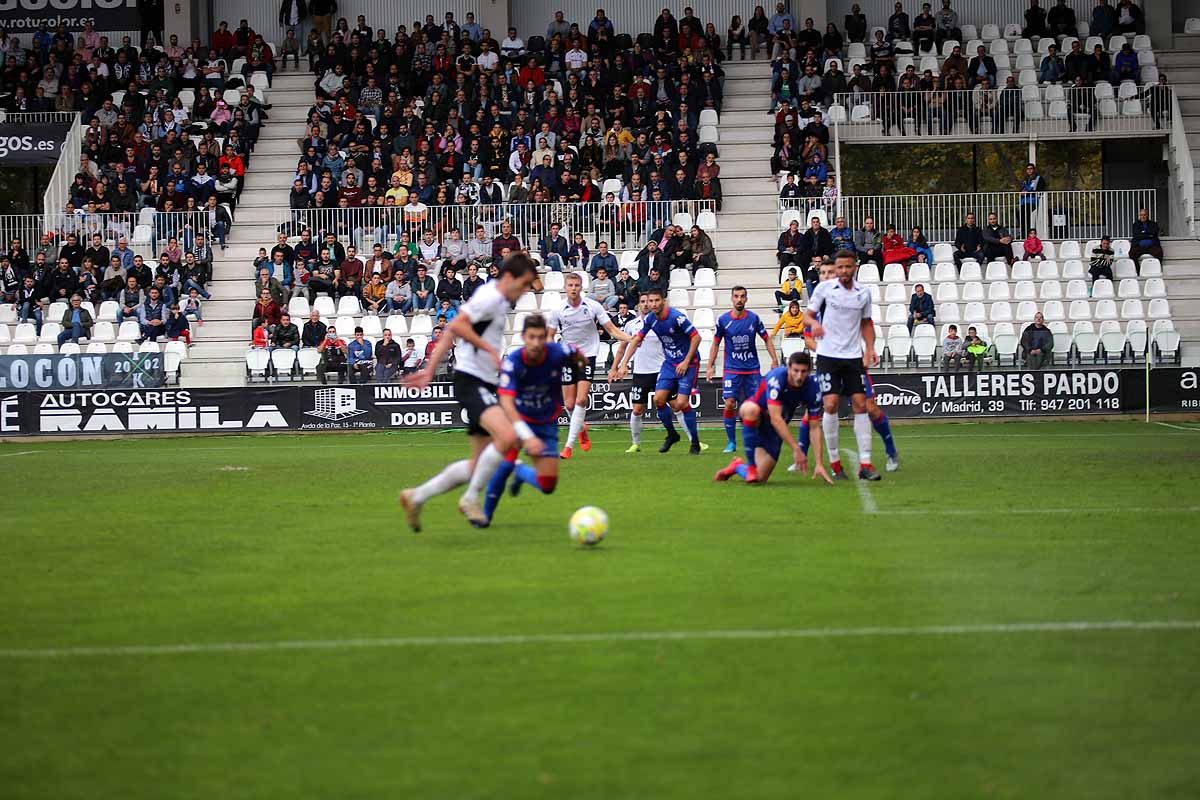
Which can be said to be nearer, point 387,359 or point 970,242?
point 387,359

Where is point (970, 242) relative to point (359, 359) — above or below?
above

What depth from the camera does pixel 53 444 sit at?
2478cm

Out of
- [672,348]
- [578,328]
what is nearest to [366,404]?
[578,328]

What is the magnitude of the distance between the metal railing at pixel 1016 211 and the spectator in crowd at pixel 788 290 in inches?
156

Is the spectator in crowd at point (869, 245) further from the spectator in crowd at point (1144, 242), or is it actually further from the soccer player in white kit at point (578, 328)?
the soccer player in white kit at point (578, 328)

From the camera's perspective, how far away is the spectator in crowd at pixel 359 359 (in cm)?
2703

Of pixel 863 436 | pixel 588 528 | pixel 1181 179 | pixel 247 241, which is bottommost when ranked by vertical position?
pixel 588 528

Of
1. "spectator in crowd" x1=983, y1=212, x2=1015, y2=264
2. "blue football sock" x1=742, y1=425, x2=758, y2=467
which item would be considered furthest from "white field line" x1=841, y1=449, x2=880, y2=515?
"spectator in crowd" x1=983, y1=212, x2=1015, y2=264

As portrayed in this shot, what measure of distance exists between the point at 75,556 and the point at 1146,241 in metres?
26.5

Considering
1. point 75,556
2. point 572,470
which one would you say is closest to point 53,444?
point 572,470

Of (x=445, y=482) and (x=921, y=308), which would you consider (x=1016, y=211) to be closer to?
(x=921, y=308)

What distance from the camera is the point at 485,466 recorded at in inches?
407

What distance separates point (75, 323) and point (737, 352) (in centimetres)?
1719

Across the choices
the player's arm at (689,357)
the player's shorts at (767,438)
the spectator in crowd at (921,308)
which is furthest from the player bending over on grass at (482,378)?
the spectator in crowd at (921,308)
